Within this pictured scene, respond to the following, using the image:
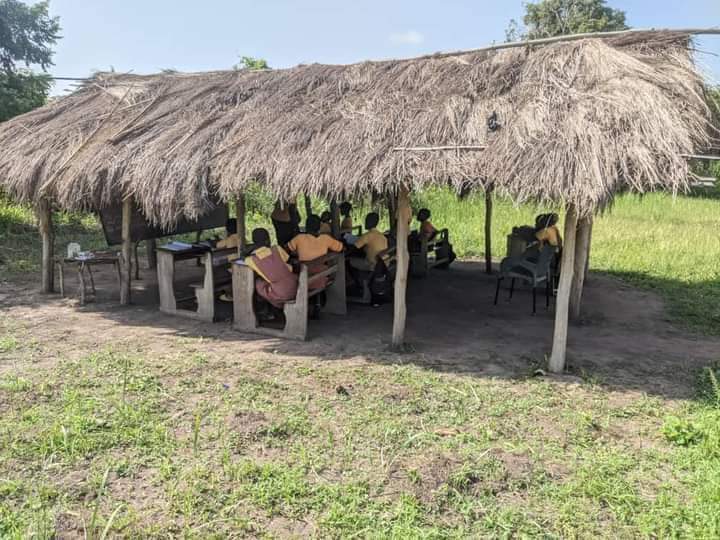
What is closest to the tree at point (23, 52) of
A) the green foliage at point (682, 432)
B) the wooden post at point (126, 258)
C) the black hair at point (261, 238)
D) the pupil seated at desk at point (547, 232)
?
the wooden post at point (126, 258)

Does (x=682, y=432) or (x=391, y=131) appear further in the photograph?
(x=391, y=131)

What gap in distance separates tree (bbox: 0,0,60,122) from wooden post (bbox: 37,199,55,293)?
613 cm

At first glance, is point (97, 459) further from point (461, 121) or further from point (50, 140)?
point (50, 140)

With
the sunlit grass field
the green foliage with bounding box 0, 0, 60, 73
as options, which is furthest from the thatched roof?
the green foliage with bounding box 0, 0, 60, 73

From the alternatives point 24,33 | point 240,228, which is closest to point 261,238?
point 240,228

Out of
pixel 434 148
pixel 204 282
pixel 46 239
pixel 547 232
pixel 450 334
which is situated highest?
pixel 434 148

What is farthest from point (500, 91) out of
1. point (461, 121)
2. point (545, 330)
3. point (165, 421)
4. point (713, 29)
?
point (165, 421)

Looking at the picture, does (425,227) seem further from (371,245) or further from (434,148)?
(434,148)

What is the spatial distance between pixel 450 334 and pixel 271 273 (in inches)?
→ 92.3

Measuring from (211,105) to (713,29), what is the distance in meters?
6.12

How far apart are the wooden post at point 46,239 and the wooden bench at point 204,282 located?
2139 mm

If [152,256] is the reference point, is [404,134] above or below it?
above

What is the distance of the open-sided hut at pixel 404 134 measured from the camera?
530 centimetres

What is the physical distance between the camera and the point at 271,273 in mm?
6699
